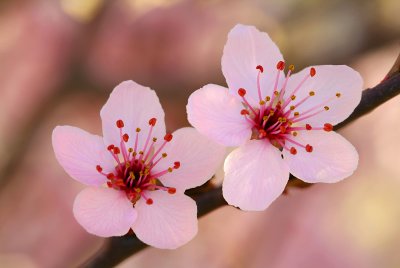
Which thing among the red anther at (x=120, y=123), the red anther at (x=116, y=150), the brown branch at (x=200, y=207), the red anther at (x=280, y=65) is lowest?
the brown branch at (x=200, y=207)

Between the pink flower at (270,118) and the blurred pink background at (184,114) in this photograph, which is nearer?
the pink flower at (270,118)

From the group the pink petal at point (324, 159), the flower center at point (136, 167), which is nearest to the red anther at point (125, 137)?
the flower center at point (136, 167)

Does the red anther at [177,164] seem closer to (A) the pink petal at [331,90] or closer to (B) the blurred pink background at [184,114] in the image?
(A) the pink petal at [331,90]

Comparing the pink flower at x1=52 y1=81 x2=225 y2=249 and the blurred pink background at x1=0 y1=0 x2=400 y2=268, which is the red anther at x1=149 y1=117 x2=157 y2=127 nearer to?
the pink flower at x1=52 y1=81 x2=225 y2=249

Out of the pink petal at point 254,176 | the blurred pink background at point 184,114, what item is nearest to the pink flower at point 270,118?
the pink petal at point 254,176

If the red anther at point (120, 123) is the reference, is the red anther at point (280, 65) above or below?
above

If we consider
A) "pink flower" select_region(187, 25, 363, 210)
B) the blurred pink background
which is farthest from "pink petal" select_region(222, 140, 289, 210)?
the blurred pink background

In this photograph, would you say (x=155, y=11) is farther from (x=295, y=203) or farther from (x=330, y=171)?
(x=330, y=171)
